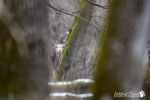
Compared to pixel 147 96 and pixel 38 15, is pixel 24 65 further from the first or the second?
pixel 147 96

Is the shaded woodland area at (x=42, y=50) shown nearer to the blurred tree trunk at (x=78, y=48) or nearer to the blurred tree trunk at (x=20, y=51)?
the blurred tree trunk at (x=20, y=51)

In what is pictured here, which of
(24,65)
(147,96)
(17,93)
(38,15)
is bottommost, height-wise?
(147,96)

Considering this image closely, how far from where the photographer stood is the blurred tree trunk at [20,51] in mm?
1751

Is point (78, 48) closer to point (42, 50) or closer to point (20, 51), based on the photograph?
point (42, 50)

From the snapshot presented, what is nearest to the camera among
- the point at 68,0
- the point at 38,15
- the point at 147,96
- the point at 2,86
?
the point at 2,86

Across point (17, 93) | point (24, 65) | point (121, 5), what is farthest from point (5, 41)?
point (121, 5)

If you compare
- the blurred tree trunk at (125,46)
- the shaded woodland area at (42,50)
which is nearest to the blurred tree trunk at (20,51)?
the shaded woodland area at (42,50)

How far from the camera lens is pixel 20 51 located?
176 cm

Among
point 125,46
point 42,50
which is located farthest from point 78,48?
point 125,46

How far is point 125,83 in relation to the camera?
1786 mm

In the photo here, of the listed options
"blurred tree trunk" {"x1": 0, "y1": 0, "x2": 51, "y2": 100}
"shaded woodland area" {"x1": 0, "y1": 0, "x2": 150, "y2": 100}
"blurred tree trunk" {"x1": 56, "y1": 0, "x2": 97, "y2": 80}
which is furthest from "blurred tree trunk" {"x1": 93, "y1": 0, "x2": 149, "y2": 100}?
"blurred tree trunk" {"x1": 56, "y1": 0, "x2": 97, "y2": 80}

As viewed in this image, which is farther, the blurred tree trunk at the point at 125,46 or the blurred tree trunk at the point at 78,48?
the blurred tree trunk at the point at 78,48

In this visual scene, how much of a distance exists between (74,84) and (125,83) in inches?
139

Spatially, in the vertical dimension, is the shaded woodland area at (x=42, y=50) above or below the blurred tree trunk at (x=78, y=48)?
above
